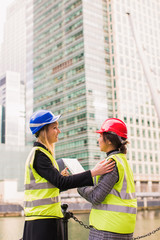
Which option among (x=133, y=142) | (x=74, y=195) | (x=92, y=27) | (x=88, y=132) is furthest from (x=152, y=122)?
(x=74, y=195)

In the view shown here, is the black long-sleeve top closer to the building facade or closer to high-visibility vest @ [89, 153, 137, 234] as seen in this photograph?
high-visibility vest @ [89, 153, 137, 234]

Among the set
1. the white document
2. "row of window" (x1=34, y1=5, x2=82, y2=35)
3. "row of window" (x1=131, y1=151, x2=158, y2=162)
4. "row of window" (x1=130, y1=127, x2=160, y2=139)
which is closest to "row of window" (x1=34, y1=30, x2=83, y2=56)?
"row of window" (x1=34, y1=5, x2=82, y2=35)

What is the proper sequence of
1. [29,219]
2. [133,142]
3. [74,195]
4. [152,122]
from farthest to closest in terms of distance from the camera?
[152,122]
[133,142]
[74,195]
[29,219]

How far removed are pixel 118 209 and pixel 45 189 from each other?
27.5 inches

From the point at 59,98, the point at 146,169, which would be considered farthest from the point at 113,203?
the point at 59,98

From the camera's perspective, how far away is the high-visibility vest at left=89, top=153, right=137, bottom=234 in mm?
2693

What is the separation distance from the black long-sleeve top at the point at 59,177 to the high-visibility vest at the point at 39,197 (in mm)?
79

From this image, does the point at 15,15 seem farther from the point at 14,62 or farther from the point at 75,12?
the point at 75,12

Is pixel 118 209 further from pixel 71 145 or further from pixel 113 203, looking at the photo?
pixel 71 145

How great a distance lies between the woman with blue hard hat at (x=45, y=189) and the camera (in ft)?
9.30

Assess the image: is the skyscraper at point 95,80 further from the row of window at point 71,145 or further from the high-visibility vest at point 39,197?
the high-visibility vest at point 39,197

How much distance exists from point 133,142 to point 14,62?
88.0m

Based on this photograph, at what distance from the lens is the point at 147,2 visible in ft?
355

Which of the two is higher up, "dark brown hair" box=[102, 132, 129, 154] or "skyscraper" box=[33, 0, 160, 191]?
"skyscraper" box=[33, 0, 160, 191]
